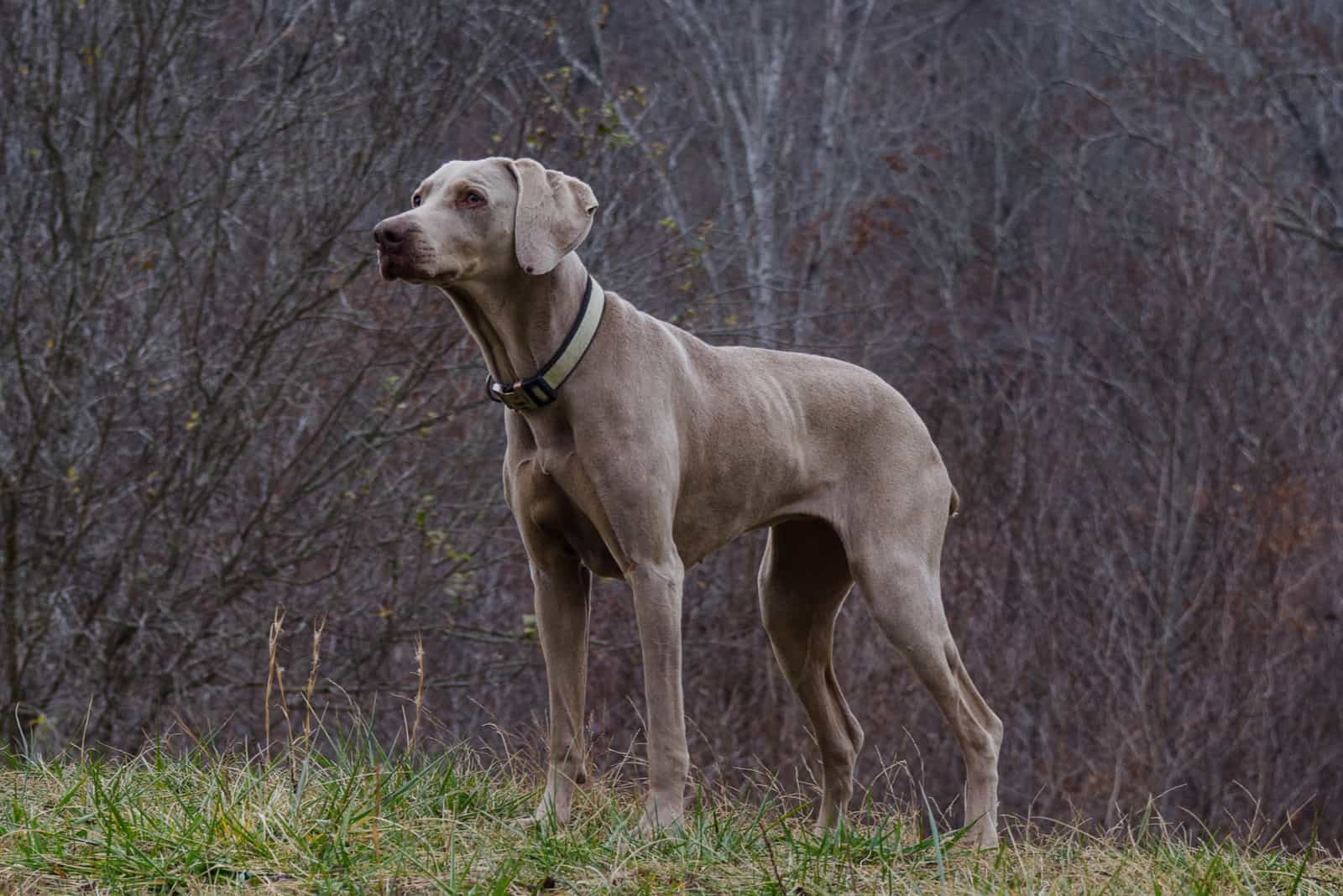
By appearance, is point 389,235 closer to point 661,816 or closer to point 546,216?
point 546,216

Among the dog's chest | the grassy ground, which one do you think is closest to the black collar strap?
the dog's chest

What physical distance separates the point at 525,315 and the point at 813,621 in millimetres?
1588

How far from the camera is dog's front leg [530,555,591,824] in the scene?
4.56 m

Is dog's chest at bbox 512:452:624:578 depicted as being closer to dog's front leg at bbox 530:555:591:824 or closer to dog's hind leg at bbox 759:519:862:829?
dog's front leg at bbox 530:555:591:824

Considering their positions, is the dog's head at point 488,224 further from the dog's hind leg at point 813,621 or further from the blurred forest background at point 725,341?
the blurred forest background at point 725,341

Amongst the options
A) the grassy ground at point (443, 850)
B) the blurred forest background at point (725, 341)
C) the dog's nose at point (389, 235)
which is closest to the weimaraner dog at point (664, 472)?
the dog's nose at point (389, 235)

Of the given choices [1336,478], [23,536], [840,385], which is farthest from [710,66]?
[840,385]

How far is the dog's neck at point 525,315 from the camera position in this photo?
4.34 metres

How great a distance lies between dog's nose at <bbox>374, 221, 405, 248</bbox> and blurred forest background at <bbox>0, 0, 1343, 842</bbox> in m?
2.16

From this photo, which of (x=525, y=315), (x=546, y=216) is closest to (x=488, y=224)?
(x=546, y=216)

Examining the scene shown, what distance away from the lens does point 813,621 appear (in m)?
5.29

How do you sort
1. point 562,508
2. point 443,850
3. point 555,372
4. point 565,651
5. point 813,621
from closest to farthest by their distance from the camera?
point 443,850
point 555,372
point 562,508
point 565,651
point 813,621

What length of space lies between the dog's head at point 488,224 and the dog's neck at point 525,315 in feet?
0.23

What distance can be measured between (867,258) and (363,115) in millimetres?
7987
